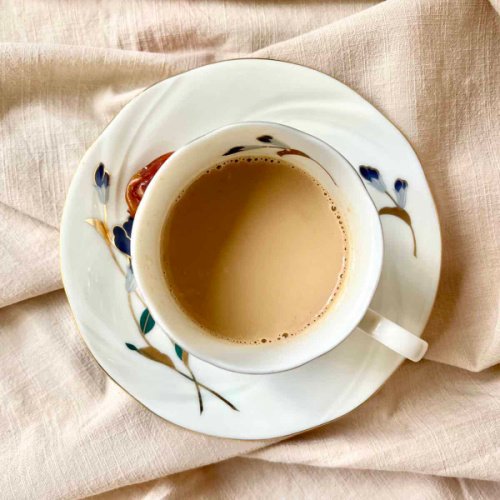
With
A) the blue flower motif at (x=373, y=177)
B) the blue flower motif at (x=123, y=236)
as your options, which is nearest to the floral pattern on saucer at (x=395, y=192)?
the blue flower motif at (x=373, y=177)

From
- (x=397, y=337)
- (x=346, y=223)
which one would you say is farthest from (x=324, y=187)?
(x=397, y=337)

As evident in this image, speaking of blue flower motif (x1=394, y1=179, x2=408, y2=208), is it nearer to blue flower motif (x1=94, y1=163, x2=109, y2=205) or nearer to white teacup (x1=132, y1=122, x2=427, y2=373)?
white teacup (x1=132, y1=122, x2=427, y2=373)

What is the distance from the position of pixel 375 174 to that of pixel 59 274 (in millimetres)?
569

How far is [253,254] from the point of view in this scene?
1.09 meters

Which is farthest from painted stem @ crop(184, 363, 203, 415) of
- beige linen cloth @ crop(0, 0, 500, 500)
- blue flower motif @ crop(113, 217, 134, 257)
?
blue flower motif @ crop(113, 217, 134, 257)

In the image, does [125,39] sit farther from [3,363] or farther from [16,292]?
[3,363]

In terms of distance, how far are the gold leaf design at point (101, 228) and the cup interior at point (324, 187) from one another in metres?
0.08

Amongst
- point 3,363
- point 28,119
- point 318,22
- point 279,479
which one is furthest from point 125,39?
point 279,479

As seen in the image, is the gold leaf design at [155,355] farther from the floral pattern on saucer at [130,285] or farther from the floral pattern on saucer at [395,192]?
the floral pattern on saucer at [395,192]

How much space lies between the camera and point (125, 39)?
1.18 meters

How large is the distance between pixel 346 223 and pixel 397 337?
24cm

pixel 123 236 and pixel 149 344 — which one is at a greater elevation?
pixel 123 236

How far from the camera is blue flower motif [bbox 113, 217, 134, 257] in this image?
1.03m

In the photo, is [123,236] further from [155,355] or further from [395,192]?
[395,192]
